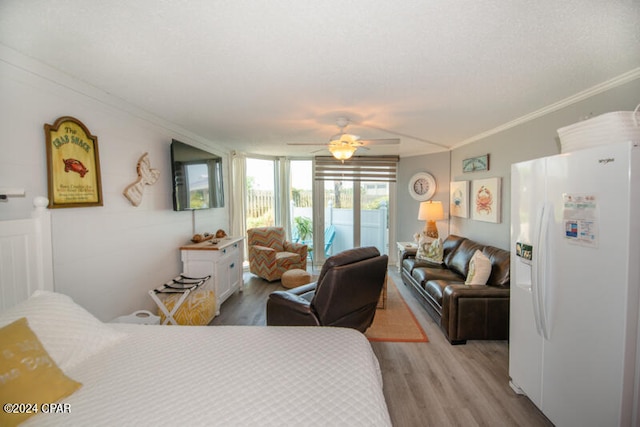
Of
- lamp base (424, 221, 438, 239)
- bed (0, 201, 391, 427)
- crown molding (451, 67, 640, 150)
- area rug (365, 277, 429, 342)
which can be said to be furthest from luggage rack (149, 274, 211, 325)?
crown molding (451, 67, 640, 150)

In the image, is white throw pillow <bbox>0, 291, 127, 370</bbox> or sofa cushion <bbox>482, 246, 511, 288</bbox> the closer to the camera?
white throw pillow <bbox>0, 291, 127, 370</bbox>

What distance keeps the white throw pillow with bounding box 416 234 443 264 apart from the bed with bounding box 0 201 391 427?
9.42 feet

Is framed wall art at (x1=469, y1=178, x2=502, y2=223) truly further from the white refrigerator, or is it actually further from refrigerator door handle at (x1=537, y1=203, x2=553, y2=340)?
refrigerator door handle at (x1=537, y1=203, x2=553, y2=340)

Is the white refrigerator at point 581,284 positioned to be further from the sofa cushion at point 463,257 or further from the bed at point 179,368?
the sofa cushion at point 463,257

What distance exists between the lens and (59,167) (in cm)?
188

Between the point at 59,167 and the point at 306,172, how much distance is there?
427cm

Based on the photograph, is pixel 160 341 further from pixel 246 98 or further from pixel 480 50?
pixel 480 50

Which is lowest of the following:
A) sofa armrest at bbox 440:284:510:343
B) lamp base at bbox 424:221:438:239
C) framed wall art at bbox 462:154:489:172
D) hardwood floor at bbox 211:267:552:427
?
hardwood floor at bbox 211:267:552:427

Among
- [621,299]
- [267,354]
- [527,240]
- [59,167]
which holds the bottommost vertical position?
[267,354]

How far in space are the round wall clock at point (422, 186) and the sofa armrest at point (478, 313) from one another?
2.76m

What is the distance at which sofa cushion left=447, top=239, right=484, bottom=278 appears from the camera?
345 centimetres

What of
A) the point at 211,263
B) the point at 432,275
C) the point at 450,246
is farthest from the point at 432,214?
the point at 211,263

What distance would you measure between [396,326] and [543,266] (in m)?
1.77

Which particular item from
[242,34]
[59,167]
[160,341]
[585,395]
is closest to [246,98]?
[242,34]
